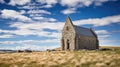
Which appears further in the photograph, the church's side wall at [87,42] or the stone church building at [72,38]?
the church's side wall at [87,42]

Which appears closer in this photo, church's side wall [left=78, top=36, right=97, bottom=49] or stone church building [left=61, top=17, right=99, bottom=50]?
stone church building [left=61, top=17, right=99, bottom=50]

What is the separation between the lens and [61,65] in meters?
26.5

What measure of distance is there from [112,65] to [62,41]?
151 feet

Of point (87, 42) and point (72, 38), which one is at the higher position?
point (72, 38)

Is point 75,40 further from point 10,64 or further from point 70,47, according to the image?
point 10,64

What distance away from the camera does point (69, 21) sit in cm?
6744

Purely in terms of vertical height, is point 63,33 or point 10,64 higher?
point 63,33

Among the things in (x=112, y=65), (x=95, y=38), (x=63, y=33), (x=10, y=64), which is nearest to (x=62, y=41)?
(x=63, y=33)

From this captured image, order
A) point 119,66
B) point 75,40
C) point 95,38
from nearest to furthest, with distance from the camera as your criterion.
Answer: point 119,66, point 75,40, point 95,38

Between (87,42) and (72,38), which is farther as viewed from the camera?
(87,42)

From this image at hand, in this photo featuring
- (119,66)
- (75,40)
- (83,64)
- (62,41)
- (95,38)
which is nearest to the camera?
(119,66)

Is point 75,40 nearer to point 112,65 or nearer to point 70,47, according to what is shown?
point 70,47

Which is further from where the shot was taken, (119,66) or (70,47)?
(70,47)

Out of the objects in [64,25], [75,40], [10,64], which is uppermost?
[64,25]
